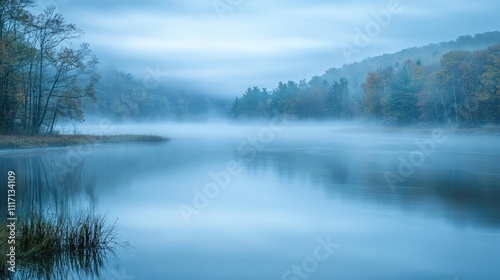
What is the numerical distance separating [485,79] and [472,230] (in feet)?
202

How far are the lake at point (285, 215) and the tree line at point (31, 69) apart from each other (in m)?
10.3

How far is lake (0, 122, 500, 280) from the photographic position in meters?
9.96

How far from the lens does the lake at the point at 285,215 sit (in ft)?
32.7

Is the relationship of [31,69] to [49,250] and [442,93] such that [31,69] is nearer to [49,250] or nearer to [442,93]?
[49,250]

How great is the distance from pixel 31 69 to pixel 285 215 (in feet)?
105

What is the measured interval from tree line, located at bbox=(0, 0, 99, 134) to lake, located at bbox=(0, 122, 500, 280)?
1033 centimetres

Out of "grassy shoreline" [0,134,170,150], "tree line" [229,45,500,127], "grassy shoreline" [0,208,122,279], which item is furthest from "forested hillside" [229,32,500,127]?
"grassy shoreline" [0,208,122,279]

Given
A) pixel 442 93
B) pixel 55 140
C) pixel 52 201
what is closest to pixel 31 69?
pixel 55 140

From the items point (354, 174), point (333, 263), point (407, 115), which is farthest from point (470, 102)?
point (333, 263)

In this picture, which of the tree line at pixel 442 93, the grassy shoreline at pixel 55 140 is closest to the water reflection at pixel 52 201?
the grassy shoreline at pixel 55 140

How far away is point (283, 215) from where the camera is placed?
15.3 m

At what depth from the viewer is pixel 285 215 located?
15.3 metres

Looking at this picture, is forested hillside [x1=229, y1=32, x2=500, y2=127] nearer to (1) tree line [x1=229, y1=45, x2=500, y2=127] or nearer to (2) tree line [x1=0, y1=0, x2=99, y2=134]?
(1) tree line [x1=229, y1=45, x2=500, y2=127]

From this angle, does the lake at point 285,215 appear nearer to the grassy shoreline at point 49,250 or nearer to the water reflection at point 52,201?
the water reflection at point 52,201
